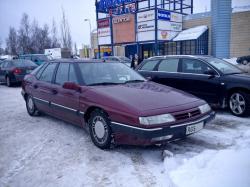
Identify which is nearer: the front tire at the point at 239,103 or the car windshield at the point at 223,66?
the front tire at the point at 239,103

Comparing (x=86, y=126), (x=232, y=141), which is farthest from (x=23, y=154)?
(x=232, y=141)

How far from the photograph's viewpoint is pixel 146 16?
2112cm

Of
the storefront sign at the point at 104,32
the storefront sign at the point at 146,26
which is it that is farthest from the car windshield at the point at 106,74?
the storefront sign at the point at 104,32

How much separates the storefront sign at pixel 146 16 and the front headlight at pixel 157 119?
17841mm

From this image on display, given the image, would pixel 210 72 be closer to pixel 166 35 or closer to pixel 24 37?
pixel 166 35

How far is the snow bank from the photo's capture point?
300 centimetres

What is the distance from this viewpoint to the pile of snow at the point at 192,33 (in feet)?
67.9

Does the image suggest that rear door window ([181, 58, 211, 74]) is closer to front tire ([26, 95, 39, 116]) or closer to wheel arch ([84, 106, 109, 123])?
wheel arch ([84, 106, 109, 123])

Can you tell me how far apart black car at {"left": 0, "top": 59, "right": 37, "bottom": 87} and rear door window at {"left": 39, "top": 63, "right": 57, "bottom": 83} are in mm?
8128

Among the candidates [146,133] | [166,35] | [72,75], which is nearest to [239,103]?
[146,133]

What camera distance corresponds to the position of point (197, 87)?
685 centimetres

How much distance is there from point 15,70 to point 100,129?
1087cm

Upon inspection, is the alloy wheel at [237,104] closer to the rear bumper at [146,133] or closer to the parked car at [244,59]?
the rear bumper at [146,133]

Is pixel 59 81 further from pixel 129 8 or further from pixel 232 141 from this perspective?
pixel 129 8
